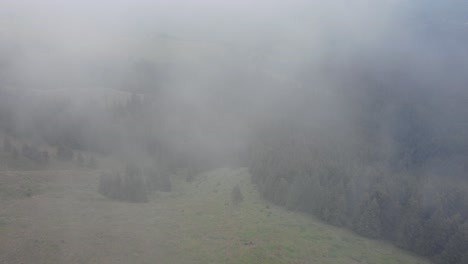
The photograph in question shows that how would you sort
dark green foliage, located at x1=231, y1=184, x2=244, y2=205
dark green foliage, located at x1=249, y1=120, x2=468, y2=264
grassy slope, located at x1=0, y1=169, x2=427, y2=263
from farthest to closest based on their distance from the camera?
1. dark green foliage, located at x1=231, y1=184, x2=244, y2=205
2. dark green foliage, located at x1=249, y1=120, x2=468, y2=264
3. grassy slope, located at x1=0, y1=169, x2=427, y2=263

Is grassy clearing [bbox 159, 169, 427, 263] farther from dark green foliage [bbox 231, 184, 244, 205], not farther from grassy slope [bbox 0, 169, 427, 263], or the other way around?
dark green foliage [bbox 231, 184, 244, 205]

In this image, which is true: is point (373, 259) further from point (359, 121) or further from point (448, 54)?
point (448, 54)

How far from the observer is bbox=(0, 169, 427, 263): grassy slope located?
3073 centimetres

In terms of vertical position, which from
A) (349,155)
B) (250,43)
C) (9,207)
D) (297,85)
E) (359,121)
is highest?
(250,43)

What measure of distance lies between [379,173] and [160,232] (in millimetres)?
36643

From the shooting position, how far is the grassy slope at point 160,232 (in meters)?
30.7

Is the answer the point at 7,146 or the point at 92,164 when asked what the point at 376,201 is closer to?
the point at 92,164

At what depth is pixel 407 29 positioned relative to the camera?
506 ft

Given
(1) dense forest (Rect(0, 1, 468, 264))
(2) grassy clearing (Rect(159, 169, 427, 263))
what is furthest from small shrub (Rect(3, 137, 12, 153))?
(2) grassy clearing (Rect(159, 169, 427, 263))

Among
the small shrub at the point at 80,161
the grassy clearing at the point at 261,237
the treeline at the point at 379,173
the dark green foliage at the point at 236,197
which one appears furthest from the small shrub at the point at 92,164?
the dark green foliage at the point at 236,197

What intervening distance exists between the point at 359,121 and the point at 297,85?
31527 millimetres

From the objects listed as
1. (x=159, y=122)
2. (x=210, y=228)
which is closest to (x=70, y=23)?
(x=159, y=122)

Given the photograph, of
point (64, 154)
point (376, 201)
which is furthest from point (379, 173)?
point (64, 154)

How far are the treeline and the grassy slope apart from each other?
3275 millimetres
